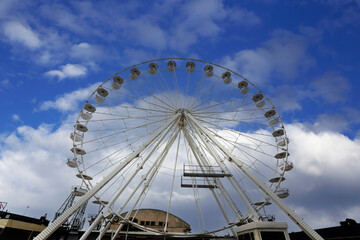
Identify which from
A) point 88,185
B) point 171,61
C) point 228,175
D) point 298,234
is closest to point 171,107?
point 171,61

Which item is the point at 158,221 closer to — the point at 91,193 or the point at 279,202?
the point at 91,193

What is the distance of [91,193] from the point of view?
1664 cm

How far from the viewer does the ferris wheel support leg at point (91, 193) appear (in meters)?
14.2

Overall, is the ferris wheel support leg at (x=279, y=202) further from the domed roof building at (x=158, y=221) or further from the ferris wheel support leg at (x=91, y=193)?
the domed roof building at (x=158, y=221)

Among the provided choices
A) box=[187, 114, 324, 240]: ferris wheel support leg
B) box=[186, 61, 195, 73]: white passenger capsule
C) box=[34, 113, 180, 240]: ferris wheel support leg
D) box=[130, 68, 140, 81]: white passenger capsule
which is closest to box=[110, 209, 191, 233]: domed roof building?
box=[34, 113, 180, 240]: ferris wheel support leg

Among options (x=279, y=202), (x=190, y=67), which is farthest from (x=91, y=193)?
(x=190, y=67)

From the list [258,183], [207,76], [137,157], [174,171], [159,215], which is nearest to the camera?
[258,183]

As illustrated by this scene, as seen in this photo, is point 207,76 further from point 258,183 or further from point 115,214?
point 115,214

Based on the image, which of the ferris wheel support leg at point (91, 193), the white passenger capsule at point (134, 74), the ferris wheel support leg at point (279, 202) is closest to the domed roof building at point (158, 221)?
the ferris wheel support leg at point (91, 193)

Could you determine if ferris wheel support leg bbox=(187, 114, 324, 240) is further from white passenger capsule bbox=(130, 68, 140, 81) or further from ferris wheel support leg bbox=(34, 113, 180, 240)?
white passenger capsule bbox=(130, 68, 140, 81)

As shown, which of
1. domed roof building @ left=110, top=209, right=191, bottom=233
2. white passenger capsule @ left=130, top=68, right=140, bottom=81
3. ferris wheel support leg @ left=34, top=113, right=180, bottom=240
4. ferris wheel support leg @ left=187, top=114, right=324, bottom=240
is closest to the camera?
ferris wheel support leg @ left=34, top=113, right=180, bottom=240

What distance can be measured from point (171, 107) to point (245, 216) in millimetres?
12704

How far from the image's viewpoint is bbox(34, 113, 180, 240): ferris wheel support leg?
46.6 feet

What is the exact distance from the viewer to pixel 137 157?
1983 cm
